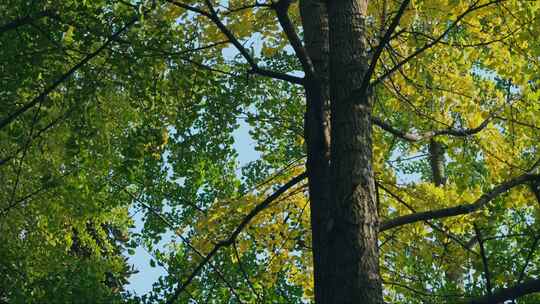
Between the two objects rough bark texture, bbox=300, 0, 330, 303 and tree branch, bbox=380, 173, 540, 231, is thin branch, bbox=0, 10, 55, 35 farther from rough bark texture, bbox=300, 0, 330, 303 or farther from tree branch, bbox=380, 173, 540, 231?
tree branch, bbox=380, 173, 540, 231

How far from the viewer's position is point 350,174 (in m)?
4.03

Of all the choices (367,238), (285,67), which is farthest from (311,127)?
(285,67)

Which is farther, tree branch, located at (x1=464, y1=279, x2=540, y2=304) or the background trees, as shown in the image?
the background trees

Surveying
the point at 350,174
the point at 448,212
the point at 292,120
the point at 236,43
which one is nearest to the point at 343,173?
the point at 350,174

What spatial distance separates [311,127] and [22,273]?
4.87 m

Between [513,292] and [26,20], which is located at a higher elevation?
[26,20]

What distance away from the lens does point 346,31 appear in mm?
4488

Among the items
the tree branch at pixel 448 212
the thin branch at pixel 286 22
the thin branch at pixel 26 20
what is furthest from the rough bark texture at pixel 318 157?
the thin branch at pixel 26 20

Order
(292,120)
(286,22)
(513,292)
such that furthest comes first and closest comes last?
1. (292,120)
2. (286,22)
3. (513,292)

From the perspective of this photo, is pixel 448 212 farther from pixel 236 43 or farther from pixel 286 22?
pixel 236 43

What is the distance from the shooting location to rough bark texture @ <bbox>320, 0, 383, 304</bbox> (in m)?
3.73

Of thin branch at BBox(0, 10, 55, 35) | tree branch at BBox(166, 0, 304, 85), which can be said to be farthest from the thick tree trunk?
thin branch at BBox(0, 10, 55, 35)

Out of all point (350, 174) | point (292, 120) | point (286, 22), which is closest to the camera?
point (350, 174)

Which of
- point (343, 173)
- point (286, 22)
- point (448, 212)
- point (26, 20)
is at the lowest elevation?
point (448, 212)
